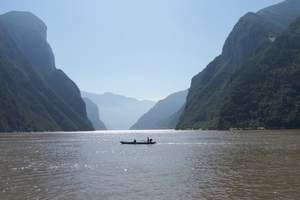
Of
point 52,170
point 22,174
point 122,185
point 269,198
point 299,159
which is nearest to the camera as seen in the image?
point 269,198

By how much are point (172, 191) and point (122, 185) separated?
7.13 m

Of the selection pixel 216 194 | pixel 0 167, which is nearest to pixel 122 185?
pixel 216 194

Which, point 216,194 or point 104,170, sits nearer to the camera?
point 216,194

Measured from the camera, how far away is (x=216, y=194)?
132 feet

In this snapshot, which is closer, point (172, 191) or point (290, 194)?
point (290, 194)

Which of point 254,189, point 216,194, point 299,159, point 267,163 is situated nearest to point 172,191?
point 216,194

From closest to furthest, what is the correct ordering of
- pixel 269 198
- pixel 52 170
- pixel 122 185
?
pixel 269 198 → pixel 122 185 → pixel 52 170

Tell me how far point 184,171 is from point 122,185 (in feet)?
48.2

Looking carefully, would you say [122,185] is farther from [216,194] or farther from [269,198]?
[269,198]

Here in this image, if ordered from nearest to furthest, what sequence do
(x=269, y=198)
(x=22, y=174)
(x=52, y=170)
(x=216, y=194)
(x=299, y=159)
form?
(x=269, y=198)
(x=216, y=194)
(x=22, y=174)
(x=52, y=170)
(x=299, y=159)

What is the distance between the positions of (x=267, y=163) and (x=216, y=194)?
2735 cm

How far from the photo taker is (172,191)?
42.5m

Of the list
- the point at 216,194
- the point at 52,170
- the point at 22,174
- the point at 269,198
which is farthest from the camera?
the point at 52,170

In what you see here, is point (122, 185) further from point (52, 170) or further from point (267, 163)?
point (267, 163)
